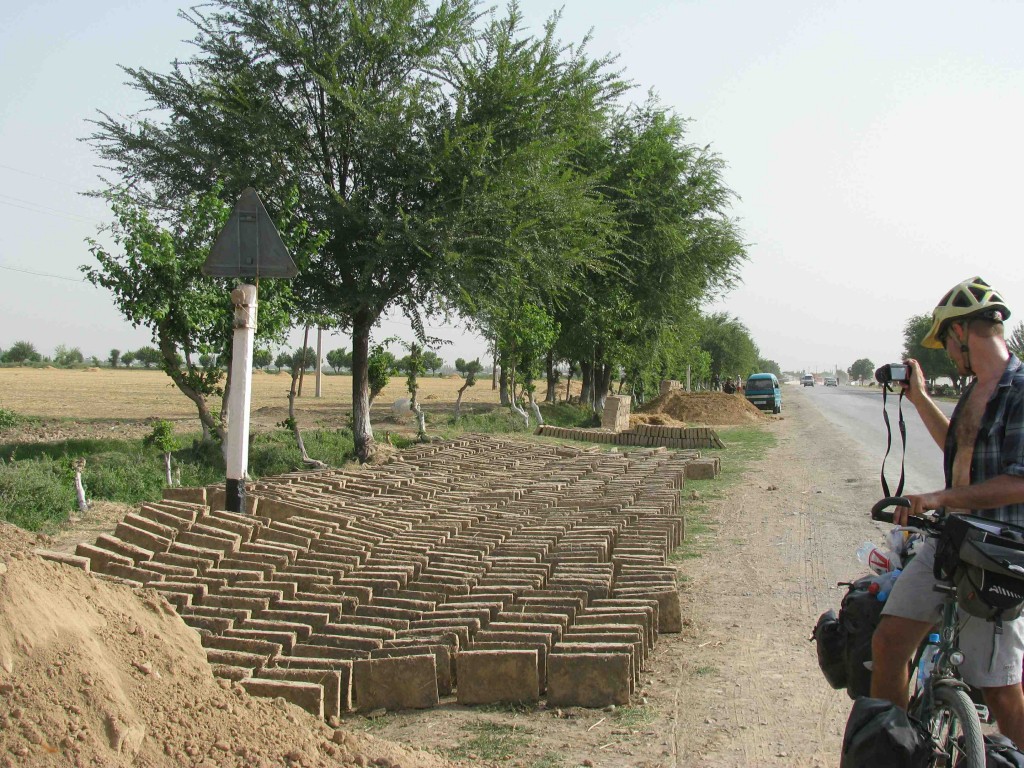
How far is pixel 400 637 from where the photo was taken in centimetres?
462

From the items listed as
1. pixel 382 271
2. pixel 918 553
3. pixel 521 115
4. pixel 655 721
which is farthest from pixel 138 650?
pixel 521 115

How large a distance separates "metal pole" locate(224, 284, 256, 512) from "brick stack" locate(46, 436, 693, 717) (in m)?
0.27

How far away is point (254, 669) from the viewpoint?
13.5ft

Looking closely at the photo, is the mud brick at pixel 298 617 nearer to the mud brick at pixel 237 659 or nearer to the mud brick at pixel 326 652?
the mud brick at pixel 326 652

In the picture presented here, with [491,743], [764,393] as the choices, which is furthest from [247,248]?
[764,393]

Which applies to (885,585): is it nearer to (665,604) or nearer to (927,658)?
(927,658)

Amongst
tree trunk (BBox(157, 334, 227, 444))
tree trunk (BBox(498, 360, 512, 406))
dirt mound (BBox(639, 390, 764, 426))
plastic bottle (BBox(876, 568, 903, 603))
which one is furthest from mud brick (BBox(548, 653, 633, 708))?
dirt mound (BBox(639, 390, 764, 426))

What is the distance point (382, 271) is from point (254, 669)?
32.5 feet

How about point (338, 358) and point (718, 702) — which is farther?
point (338, 358)

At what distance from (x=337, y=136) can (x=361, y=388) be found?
12.2ft

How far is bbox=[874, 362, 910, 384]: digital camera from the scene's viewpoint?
3.15 metres

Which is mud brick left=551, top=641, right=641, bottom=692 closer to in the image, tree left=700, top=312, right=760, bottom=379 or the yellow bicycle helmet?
the yellow bicycle helmet

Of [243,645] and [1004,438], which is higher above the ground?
[1004,438]

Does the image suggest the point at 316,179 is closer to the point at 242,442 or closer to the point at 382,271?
the point at 382,271
